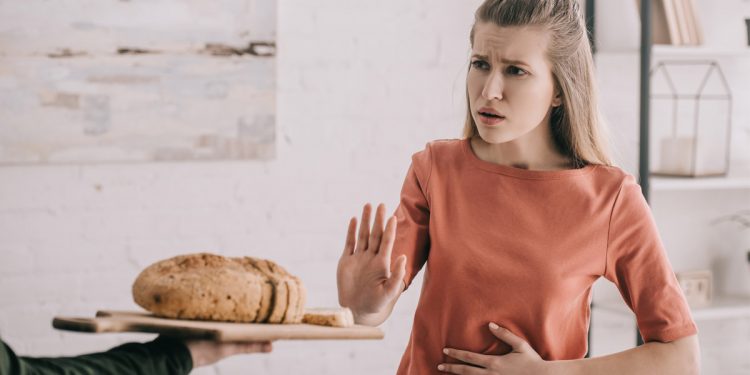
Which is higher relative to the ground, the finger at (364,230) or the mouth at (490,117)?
the mouth at (490,117)

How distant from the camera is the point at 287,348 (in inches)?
113

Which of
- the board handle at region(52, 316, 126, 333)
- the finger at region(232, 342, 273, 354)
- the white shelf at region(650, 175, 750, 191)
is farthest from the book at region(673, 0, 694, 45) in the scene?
the board handle at region(52, 316, 126, 333)

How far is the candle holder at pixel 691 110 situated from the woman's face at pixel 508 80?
5.78ft

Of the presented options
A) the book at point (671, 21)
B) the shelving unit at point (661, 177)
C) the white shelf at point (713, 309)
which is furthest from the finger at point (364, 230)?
the book at point (671, 21)

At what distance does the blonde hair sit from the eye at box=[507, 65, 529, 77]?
0.06 meters

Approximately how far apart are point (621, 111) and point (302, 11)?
1.17 metres

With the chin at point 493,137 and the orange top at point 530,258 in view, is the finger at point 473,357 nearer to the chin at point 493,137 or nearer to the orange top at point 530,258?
the orange top at point 530,258

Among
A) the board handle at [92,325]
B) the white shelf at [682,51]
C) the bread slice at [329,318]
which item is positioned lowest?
the bread slice at [329,318]

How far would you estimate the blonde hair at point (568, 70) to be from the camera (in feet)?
5.16

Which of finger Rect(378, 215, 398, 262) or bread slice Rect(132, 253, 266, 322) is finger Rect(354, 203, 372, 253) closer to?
finger Rect(378, 215, 398, 262)

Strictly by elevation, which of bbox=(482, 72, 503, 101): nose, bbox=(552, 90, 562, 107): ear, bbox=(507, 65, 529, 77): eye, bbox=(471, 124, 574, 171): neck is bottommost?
bbox=(471, 124, 574, 171): neck

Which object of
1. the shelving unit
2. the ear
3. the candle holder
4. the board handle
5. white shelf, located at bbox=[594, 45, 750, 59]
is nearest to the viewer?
the board handle

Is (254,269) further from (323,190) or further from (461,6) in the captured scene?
(461,6)

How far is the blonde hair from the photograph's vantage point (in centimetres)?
Answer: 157
